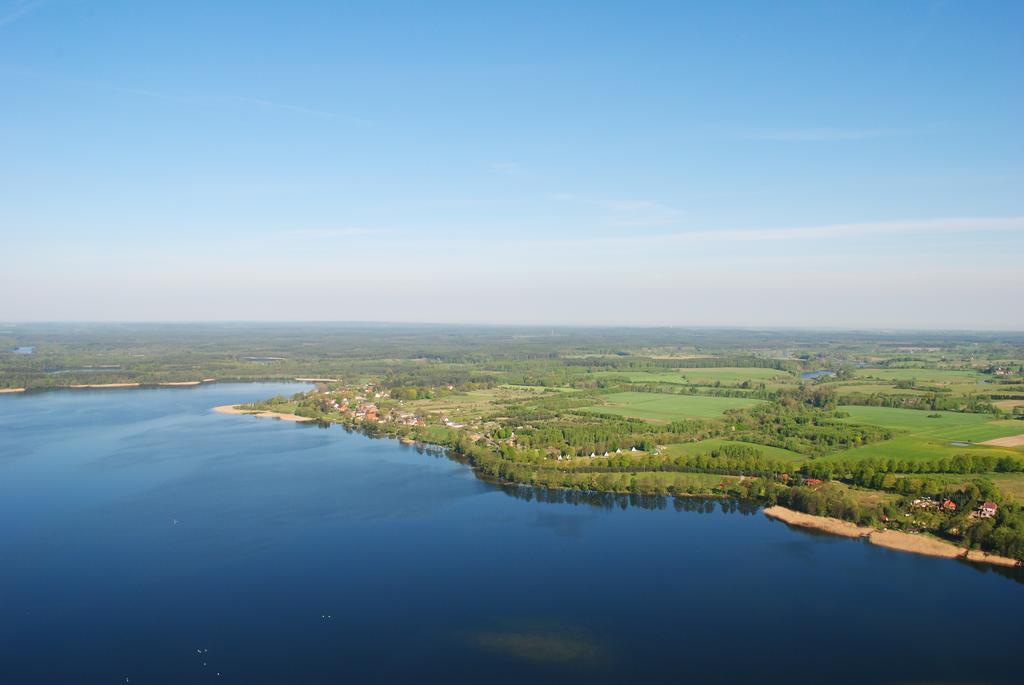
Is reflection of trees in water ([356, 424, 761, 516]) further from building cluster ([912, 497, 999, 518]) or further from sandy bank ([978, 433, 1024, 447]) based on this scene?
sandy bank ([978, 433, 1024, 447])

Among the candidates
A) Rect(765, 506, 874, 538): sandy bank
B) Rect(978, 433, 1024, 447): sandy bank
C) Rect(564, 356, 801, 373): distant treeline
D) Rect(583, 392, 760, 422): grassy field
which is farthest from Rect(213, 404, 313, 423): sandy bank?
Rect(564, 356, 801, 373): distant treeline

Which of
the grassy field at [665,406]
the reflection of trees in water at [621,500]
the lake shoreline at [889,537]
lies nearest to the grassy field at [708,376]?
the grassy field at [665,406]

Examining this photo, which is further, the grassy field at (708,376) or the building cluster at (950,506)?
the grassy field at (708,376)

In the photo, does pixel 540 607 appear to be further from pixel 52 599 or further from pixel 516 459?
pixel 516 459

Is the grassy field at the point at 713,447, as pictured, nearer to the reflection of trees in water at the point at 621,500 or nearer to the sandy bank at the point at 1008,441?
the reflection of trees in water at the point at 621,500

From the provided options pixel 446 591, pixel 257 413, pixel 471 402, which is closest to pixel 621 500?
pixel 446 591

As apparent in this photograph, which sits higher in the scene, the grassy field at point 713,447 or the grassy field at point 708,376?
the grassy field at point 708,376

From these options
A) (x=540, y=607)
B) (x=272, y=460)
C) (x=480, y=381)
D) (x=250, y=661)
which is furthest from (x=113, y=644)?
(x=480, y=381)
